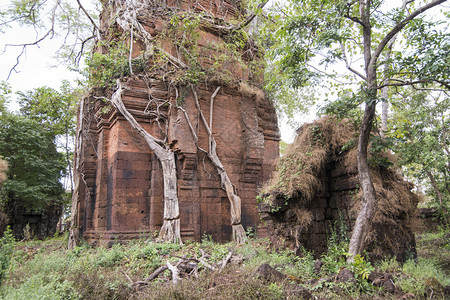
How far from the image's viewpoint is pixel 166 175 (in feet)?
29.9

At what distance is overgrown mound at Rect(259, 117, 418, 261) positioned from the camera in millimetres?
6719

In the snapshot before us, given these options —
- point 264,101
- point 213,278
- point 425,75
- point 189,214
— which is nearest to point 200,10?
point 264,101

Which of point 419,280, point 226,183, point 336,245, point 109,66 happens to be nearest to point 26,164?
point 109,66

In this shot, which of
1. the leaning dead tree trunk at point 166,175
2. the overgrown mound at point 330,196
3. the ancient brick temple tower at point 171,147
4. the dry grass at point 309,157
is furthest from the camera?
the ancient brick temple tower at point 171,147

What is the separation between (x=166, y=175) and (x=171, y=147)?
2.86 feet

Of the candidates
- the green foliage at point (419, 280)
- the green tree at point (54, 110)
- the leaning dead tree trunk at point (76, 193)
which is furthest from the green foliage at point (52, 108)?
the green foliage at point (419, 280)

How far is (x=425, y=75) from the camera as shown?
221 inches

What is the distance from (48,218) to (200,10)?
14408 millimetres

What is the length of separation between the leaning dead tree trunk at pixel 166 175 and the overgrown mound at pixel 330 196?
248cm

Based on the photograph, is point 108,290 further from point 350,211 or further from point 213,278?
point 350,211

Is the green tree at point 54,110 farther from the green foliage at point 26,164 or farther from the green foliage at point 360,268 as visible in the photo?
the green foliage at point 360,268

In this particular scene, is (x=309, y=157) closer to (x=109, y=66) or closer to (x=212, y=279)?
(x=212, y=279)

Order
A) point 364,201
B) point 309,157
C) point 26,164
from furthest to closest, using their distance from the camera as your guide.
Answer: point 26,164, point 309,157, point 364,201

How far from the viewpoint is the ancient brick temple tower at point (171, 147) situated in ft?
29.9
